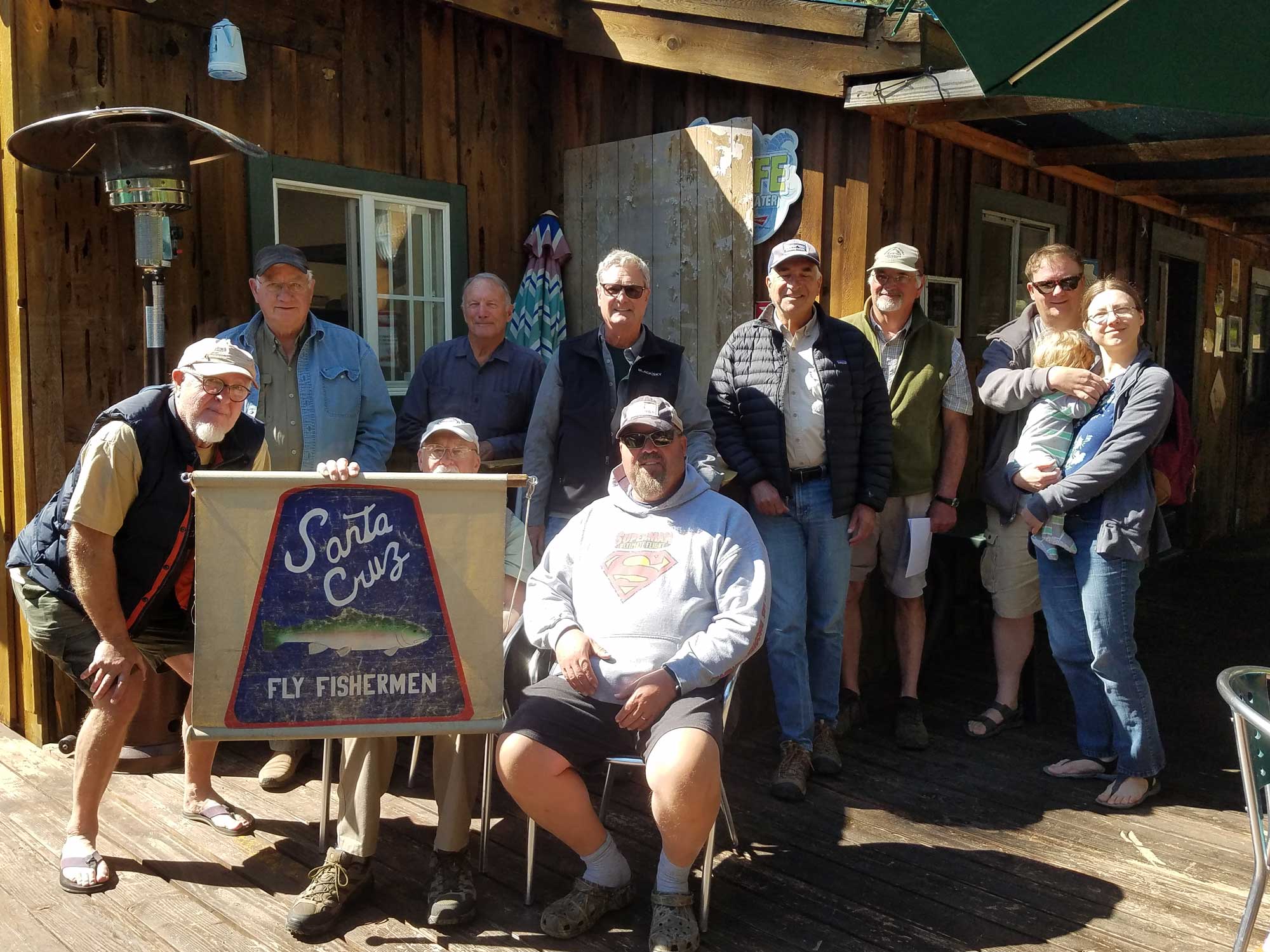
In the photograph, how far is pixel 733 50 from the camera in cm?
480

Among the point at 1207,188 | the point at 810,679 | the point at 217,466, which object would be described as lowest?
the point at 810,679

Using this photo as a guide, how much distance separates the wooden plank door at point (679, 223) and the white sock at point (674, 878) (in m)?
2.77

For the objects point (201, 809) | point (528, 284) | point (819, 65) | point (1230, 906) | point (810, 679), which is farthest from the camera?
point (528, 284)

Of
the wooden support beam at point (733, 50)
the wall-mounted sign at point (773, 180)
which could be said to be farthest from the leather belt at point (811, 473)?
the wooden support beam at point (733, 50)

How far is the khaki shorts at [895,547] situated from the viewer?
429 centimetres

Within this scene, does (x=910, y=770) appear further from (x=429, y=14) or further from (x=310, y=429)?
(x=429, y=14)

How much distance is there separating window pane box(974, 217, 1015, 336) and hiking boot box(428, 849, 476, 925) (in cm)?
404

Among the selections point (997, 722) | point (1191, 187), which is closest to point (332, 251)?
point (997, 722)

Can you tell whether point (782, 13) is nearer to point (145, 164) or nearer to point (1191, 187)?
point (145, 164)

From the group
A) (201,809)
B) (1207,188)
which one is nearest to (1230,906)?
(201,809)

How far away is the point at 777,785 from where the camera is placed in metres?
3.75

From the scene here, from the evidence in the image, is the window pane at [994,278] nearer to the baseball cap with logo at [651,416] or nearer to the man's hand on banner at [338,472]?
the baseball cap with logo at [651,416]

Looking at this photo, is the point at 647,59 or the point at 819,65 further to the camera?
the point at 647,59

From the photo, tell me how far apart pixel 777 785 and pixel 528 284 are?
3.06m
